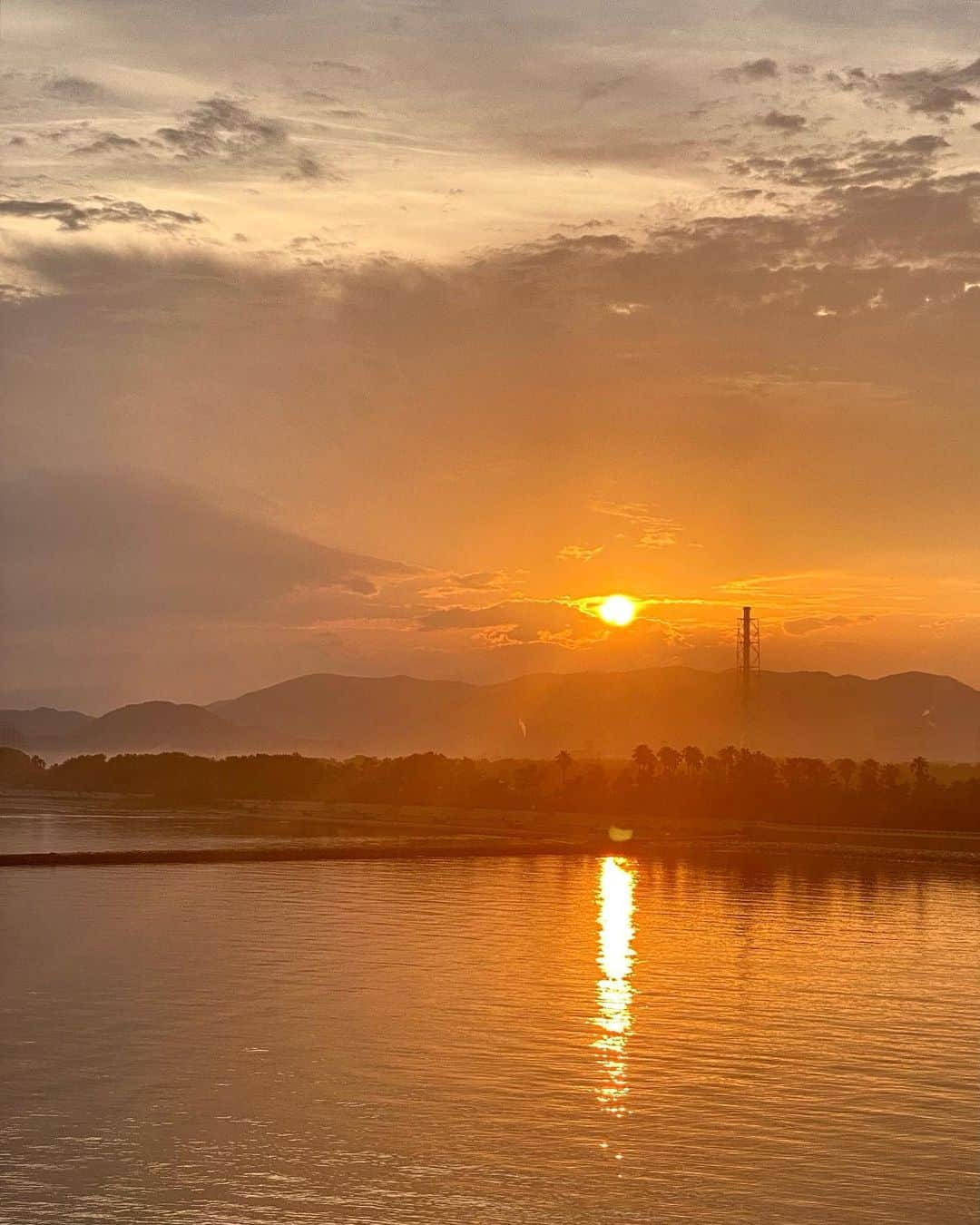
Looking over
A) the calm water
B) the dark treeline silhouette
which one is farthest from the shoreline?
the calm water

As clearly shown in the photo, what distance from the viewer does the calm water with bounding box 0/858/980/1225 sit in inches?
959

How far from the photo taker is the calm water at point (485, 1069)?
24359mm

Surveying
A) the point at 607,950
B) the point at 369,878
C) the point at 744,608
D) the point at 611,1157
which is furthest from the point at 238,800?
the point at 611,1157

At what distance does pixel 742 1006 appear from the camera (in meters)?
41.6

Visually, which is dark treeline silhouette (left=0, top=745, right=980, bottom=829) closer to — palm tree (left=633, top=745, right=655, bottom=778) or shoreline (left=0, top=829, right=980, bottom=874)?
palm tree (left=633, top=745, right=655, bottom=778)

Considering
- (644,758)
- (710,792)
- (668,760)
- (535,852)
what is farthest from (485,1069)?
(668,760)

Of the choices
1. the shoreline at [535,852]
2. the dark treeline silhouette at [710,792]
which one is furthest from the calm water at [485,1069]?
the dark treeline silhouette at [710,792]

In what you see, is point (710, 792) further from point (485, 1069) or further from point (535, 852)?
point (485, 1069)

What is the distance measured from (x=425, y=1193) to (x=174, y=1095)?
8.00 m

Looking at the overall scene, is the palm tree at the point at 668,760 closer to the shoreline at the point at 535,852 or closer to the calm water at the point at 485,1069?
the shoreline at the point at 535,852

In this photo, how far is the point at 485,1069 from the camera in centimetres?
3331

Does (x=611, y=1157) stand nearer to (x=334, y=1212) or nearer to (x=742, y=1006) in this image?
(x=334, y=1212)

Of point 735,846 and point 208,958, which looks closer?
point 208,958

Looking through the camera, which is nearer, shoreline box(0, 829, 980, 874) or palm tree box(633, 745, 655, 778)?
shoreline box(0, 829, 980, 874)
